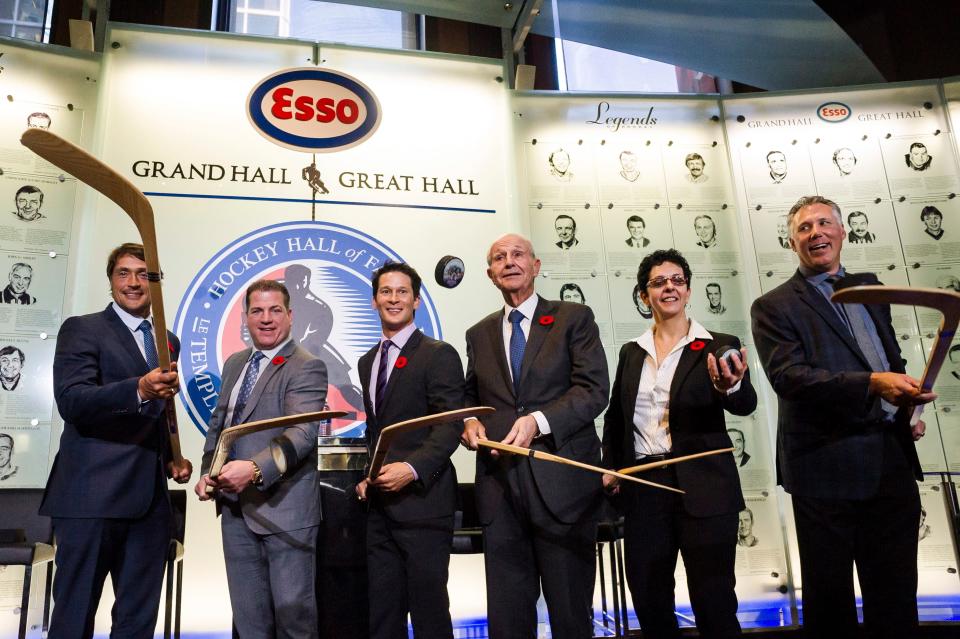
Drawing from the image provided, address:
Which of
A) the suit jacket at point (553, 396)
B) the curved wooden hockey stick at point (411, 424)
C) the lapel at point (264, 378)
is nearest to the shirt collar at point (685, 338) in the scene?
the suit jacket at point (553, 396)

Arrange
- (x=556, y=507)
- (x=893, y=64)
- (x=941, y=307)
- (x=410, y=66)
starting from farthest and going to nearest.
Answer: (x=893, y=64)
(x=410, y=66)
(x=556, y=507)
(x=941, y=307)

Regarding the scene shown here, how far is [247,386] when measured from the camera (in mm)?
2719

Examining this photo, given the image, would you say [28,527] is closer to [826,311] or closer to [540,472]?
[540,472]

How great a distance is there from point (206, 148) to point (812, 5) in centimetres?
417

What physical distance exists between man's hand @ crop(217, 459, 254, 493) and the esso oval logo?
4.62m

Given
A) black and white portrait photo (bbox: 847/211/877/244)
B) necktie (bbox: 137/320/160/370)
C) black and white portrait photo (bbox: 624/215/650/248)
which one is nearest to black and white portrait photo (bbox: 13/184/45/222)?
necktie (bbox: 137/320/160/370)

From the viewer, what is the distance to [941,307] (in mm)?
2053

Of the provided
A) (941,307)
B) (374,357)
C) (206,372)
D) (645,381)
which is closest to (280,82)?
(206,372)

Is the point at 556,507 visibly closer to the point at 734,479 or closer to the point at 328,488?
the point at 734,479

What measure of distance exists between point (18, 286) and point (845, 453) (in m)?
4.23

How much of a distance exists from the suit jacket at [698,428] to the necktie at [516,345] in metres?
0.48

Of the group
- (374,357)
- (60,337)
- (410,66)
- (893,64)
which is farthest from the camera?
(893,64)

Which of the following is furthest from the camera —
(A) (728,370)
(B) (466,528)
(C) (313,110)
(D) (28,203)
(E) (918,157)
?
(E) (918,157)

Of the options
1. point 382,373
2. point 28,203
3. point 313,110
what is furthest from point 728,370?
point 28,203
